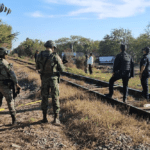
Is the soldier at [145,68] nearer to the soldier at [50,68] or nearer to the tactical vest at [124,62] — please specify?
the tactical vest at [124,62]

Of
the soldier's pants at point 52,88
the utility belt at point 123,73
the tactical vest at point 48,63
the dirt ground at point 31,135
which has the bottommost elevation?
the dirt ground at point 31,135

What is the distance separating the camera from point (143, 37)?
32625mm

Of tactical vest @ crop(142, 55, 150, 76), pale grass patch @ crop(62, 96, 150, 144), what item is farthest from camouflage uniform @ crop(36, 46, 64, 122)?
tactical vest @ crop(142, 55, 150, 76)

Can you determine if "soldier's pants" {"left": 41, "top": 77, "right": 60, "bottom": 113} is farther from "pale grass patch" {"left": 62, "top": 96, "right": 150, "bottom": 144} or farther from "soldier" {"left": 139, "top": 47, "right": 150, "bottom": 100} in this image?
"soldier" {"left": 139, "top": 47, "right": 150, "bottom": 100}

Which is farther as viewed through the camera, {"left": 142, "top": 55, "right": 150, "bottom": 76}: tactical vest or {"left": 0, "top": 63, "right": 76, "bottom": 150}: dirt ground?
{"left": 142, "top": 55, "right": 150, "bottom": 76}: tactical vest

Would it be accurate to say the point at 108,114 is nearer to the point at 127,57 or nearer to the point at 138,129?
the point at 138,129

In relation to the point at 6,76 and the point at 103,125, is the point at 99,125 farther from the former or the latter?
the point at 6,76

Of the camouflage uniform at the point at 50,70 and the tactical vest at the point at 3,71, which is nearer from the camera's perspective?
the tactical vest at the point at 3,71

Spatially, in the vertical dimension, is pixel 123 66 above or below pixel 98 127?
above

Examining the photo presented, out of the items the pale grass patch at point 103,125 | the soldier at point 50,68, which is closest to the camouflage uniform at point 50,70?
the soldier at point 50,68

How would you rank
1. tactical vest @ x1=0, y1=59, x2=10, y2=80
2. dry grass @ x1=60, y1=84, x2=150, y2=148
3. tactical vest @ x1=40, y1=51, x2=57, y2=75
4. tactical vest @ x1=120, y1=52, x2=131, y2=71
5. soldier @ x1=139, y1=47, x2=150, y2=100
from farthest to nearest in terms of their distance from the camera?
1. soldier @ x1=139, y1=47, x2=150, y2=100
2. tactical vest @ x1=120, y1=52, x2=131, y2=71
3. tactical vest @ x1=40, y1=51, x2=57, y2=75
4. tactical vest @ x1=0, y1=59, x2=10, y2=80
5. dry grass @ x1=60, y1=84, x2=150, y2=148

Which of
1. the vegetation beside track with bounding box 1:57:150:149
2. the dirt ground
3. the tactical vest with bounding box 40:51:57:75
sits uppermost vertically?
the tactical vest with bounding box 40:51:57:75

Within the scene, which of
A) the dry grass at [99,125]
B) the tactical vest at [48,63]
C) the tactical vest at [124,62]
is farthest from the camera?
the tactical vest at [124,62]

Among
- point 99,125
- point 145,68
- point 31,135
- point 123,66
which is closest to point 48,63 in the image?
point 31,135
